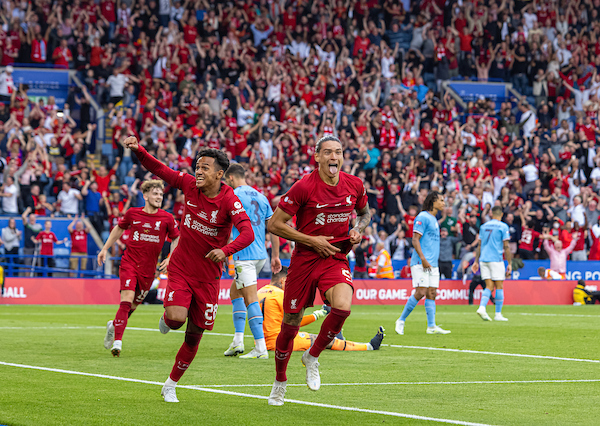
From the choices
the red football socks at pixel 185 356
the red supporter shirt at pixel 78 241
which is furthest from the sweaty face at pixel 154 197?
the red supporter shirt at pixel 78 241

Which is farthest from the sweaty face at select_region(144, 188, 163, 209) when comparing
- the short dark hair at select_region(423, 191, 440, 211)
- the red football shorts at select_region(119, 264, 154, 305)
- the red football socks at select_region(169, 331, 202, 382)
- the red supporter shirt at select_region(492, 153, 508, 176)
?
the red supporter shirt at select_region(492, 153, 508, 176)

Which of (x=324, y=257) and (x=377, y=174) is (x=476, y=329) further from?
(x=377, y=174)

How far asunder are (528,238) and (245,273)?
20.0m

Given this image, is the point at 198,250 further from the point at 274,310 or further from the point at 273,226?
the point at 274,310

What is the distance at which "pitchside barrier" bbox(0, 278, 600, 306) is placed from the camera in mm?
26203

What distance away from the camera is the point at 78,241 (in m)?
27.3

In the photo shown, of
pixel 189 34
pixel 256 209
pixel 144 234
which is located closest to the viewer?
pixel 256 209

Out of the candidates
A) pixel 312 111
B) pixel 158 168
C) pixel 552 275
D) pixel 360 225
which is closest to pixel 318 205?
pixel 360 225

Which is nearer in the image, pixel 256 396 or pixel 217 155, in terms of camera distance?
pixel 217 155

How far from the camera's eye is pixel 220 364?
39.1ft

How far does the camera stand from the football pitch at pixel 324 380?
25.2ft

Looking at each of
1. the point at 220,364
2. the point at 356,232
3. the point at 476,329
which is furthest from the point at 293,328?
the point at 476,329

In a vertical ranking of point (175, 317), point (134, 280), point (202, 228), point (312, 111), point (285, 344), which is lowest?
point (134, 280)

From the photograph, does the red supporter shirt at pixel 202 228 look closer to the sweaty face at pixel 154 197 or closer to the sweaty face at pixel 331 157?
the sweaty face at pixel 331 157
